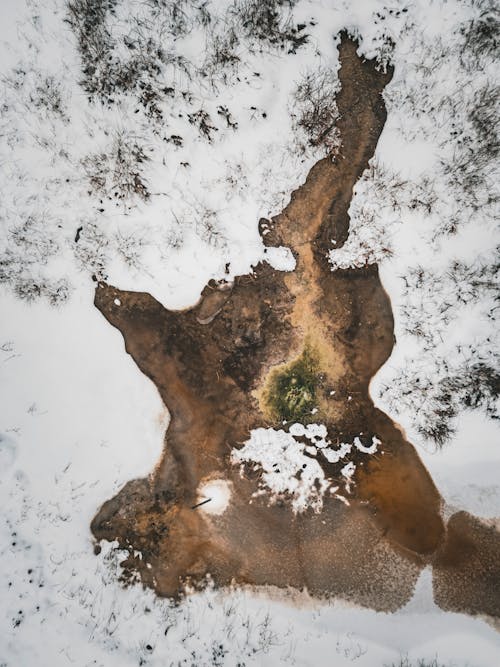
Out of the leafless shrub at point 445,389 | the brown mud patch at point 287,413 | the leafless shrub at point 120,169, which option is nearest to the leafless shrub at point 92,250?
the brown mud patch at point 287,413

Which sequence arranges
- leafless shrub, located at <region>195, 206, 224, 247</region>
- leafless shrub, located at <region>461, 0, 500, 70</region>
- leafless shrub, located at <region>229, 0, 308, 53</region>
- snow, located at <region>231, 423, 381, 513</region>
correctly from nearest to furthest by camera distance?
leafless shrub, located at <region>461, 0, 500, 70</region>, leafless shrub, located at <region>229, 0, 308, 53</region>, leafless shrub, located at <region>195, 206, 224, 247</region>, snow, located at <region>231, 423, 381, 513</region>

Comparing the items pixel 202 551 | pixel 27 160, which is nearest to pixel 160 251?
pixel 27 160

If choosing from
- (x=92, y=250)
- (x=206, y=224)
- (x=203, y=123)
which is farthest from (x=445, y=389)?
(x=92, y=250)

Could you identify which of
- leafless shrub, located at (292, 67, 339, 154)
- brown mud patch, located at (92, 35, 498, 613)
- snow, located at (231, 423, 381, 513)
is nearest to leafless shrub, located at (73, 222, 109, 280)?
brown mud patch, located at (92, 35, 498, 613)

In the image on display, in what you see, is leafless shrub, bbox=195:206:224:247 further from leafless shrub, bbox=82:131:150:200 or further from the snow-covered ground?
leafless shrub, bbox=82:131:150:200

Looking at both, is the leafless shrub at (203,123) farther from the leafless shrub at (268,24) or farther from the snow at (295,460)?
the snow at (295,460)
